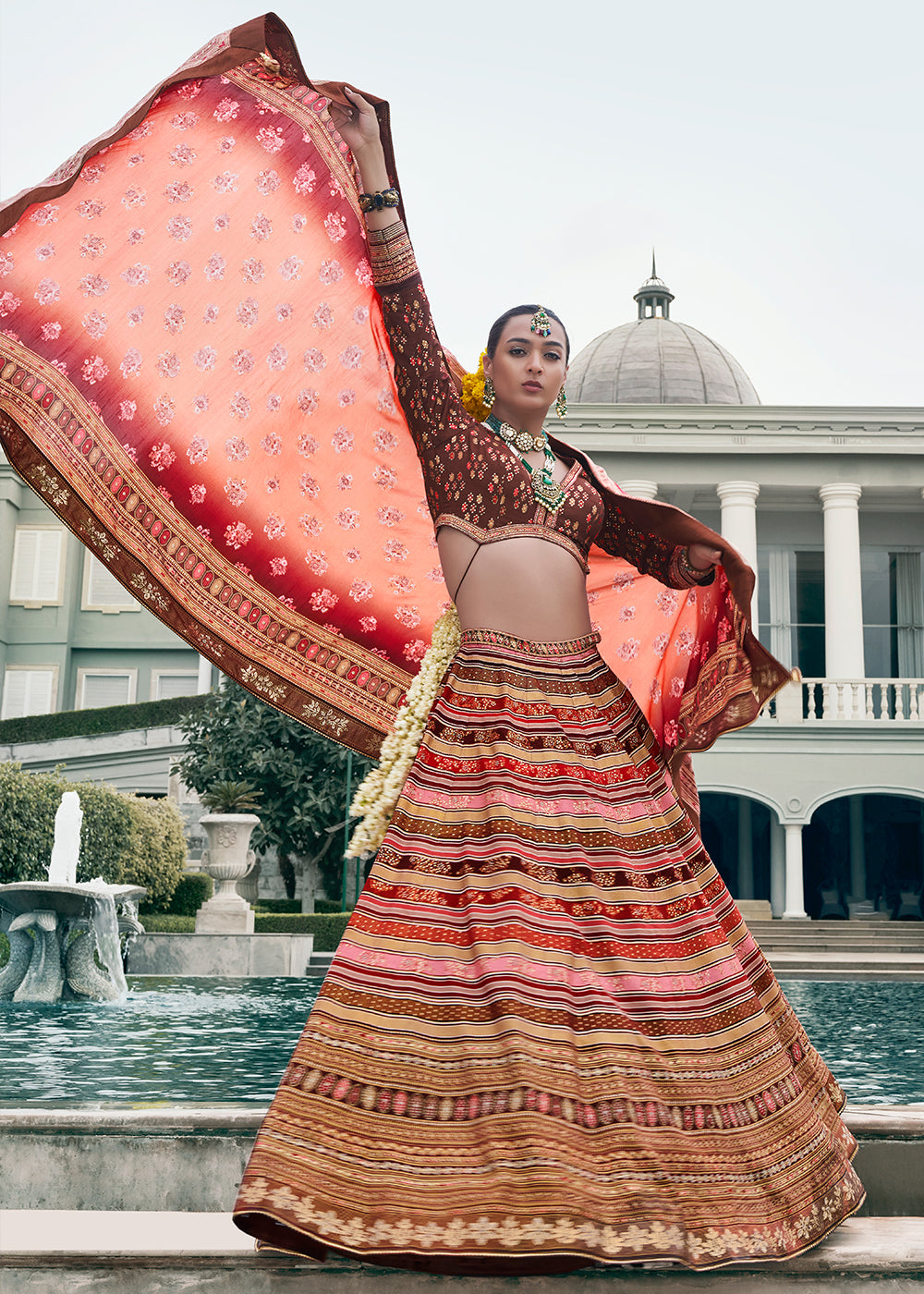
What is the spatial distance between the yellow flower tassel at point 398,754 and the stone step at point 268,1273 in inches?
35.3

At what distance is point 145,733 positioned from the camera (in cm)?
2873

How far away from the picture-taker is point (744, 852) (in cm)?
2459

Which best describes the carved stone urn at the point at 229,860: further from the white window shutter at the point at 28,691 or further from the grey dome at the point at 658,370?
the white window shutter at the point at 28,691

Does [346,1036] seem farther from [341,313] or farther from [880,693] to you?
[880,693]

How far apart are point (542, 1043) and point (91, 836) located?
12.9 meters

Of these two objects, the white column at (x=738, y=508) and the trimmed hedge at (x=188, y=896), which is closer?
the trimmed hedge at (x=188, y=896)

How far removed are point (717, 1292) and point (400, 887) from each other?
1.01 meters

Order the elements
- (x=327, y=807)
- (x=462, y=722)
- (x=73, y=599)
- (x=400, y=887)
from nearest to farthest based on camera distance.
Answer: (x=400, y=887) < (x=462, y=722) < (x=327, y=807) < (x=73, y=599)

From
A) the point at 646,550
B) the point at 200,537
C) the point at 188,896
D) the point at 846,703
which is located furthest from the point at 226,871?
the point at 846,703

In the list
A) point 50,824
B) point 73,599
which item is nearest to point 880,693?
point 50,824

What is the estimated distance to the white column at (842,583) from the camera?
74.5ft

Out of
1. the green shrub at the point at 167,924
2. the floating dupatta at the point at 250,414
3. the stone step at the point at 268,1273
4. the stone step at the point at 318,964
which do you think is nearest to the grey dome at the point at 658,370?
the green shrub at the point at 167,924

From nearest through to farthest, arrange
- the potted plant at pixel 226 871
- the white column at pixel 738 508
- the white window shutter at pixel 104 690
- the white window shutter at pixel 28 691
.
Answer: the potted plant at pixel 226 871 → the white column at pixel 738 508 → the white window shutter at pixel 28 691 → the white window shutter at pixel 104 690

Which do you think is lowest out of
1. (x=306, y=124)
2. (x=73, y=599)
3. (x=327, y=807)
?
(x=327, y=807)
